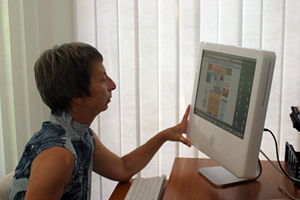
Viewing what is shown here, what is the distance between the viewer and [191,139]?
124 cm

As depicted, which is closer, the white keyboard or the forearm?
the white keyboard

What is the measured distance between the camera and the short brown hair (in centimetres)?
96

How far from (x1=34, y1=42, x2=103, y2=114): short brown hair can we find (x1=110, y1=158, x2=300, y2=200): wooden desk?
391 mm

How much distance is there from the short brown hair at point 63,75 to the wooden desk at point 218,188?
39cm

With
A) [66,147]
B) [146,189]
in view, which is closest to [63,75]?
[66,147]

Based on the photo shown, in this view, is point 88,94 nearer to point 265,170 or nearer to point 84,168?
point 84,168

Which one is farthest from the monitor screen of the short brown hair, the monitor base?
the short brown hair

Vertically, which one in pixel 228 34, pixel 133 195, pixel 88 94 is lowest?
pixel 133 195

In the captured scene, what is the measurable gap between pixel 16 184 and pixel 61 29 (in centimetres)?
127

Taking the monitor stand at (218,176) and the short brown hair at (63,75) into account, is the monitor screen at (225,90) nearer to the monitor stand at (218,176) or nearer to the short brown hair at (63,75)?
the monitor stand at (218,176)

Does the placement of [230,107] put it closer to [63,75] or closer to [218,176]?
[218,176]

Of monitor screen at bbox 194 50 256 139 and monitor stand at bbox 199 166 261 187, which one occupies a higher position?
monitor screen at bbox 194 50 256 139

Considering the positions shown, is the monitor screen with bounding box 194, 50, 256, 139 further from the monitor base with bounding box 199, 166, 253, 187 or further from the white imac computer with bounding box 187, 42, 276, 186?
the monitor base with bounding box 199, 166, 253, 187

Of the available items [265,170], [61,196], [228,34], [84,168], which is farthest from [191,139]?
[228,34]
